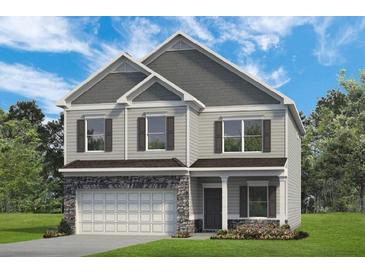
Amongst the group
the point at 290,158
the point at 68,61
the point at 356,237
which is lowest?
the point at 356,237

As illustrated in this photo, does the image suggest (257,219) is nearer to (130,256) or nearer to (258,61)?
(130,256)

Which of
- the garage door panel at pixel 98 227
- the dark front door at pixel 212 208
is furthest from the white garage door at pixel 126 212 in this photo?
the dark front door at pixel 212 208

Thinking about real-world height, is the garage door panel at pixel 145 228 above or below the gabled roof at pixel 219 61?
below

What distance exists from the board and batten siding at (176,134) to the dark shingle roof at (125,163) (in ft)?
1.09

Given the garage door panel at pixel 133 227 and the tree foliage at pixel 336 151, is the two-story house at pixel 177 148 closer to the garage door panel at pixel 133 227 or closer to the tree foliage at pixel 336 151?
the garage door panel at pixel 133 227

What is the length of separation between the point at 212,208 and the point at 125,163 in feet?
15.2

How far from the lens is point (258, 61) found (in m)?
38.7

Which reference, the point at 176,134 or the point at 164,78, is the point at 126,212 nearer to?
the point at 176,134

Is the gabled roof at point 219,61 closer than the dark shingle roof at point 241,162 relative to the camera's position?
No

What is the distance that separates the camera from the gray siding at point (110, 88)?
1183 inches

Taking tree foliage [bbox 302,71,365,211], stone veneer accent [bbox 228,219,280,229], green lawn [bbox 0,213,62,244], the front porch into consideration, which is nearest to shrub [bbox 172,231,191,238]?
the front porch

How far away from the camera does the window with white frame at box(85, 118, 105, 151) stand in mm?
30094

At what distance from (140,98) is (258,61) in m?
11.7

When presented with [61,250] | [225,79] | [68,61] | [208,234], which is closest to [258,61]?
[225,79]
